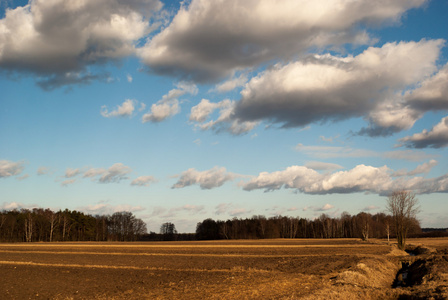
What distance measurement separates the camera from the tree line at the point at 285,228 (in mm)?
175000

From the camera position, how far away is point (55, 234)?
456 ft

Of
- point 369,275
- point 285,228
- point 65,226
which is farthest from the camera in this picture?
point 285,228

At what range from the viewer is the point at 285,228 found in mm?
185750

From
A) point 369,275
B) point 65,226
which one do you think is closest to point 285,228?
point 65,226

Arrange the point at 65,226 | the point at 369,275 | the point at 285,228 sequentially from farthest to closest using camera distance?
the point at 285,228, the point at 65,226, the point at 369,275

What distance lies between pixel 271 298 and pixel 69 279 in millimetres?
17006

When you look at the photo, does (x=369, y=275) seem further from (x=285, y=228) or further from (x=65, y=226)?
(x=285, y=228)

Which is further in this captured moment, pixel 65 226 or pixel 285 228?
pixel 285 228

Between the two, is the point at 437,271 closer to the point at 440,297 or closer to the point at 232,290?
the point at 440,297

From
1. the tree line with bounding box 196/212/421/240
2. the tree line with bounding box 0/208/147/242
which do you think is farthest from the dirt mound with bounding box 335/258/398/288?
the tree line with bounding box 196/212/421/240

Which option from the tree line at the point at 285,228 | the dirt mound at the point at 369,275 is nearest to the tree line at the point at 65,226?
the tree line at the point at 285,228

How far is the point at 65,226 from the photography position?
14325cm

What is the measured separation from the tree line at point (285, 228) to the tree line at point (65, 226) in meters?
35.3

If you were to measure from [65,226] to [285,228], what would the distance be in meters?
105
